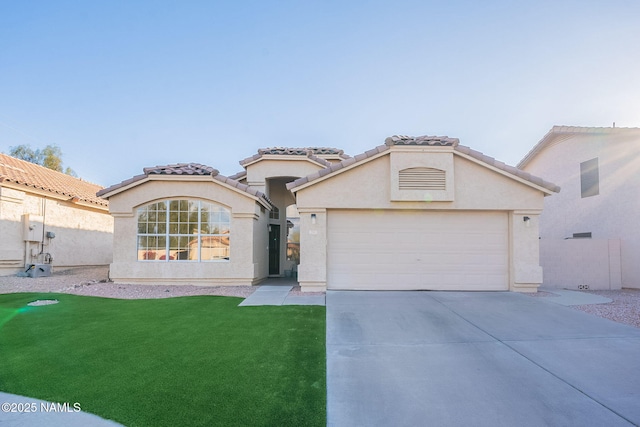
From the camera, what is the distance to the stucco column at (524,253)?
10859mm

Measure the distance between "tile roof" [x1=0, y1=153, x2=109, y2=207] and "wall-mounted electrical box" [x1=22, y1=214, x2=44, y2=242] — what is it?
1.30 metres

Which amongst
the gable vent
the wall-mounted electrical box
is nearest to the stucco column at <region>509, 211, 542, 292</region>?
the gable vent

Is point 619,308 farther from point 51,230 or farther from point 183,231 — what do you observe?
point 51,230

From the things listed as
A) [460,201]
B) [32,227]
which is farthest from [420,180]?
[32,227]

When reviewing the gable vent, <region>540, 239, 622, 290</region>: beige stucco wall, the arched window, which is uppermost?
the gable vent

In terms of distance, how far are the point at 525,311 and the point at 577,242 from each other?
6241 millimetres

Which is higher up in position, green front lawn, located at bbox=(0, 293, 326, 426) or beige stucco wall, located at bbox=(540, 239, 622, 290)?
beige stucco wall, located at bbox=(540, 239, 622, 290)

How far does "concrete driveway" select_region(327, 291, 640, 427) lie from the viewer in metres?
3.79

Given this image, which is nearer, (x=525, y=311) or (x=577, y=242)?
(x=525, y=311)

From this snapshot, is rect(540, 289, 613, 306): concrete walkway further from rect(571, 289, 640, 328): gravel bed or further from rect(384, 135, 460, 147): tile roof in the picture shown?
rect(384, 135, 460, 147): tile roof

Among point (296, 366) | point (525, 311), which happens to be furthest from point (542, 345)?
point (296, 366)

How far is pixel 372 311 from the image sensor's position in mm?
8094

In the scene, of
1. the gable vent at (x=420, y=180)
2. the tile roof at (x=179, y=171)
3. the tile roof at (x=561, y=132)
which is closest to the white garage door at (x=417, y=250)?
the gable vent at (x=420, y=180)

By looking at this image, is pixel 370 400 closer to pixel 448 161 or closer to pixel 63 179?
pixel 448 161
